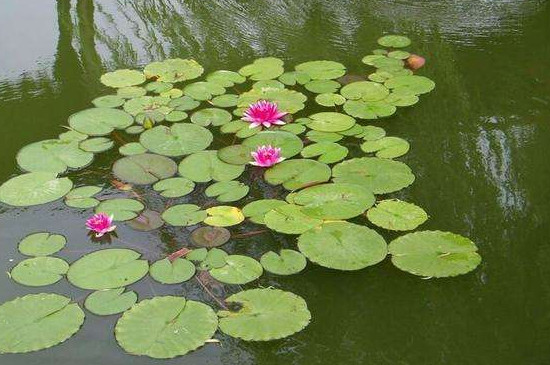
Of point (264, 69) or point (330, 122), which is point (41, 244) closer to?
point (330, 122)

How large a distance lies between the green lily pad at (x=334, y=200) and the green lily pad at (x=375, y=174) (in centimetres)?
5

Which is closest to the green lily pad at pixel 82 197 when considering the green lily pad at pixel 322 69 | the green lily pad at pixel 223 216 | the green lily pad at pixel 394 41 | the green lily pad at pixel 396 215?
the green lily pad at pixel 223 216

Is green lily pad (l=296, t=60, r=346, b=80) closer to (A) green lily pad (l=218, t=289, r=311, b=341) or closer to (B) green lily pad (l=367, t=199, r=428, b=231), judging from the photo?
(B) green lily pad (l=367, t=199, r=428, b=231)

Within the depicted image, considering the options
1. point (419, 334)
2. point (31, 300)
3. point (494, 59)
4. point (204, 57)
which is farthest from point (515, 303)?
point (204, 57)

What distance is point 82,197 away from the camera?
7.34ft

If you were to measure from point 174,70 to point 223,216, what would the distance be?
3.36 feet

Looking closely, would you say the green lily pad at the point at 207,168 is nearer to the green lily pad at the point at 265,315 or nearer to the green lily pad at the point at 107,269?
the green lily pad at the point at 107,269

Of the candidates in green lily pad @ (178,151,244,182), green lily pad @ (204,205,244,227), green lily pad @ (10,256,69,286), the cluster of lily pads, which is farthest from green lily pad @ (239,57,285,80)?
green lily pad @ (10,256,69,286)

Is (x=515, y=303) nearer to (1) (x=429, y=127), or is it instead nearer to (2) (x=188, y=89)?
(1) (x=429, y=127)

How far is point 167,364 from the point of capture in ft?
5.51

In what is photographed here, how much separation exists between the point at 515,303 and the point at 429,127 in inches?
35.1

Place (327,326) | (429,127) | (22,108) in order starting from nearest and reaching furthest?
(327,326), (429,127), (22,108)

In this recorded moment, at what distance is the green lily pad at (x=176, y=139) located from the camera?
7.99 feet

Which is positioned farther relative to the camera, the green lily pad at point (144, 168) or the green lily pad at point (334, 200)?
the green lily pad at point (144, 168)
